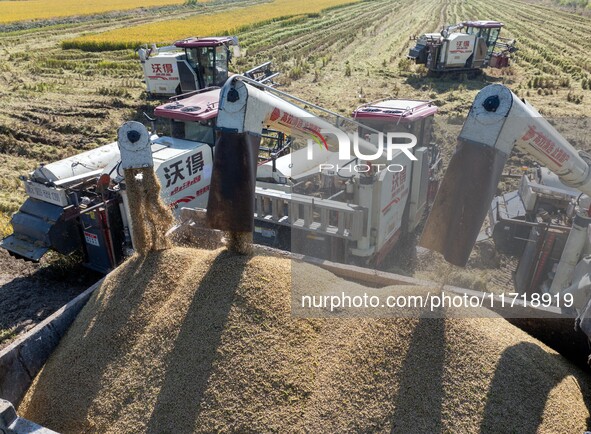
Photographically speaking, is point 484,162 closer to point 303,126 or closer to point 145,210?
point 303,126

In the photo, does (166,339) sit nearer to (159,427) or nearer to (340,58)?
(159,427)

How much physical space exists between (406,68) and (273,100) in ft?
65.5

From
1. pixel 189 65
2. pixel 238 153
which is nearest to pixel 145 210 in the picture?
pixel 238 153

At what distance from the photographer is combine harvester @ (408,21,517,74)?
64.7 ft

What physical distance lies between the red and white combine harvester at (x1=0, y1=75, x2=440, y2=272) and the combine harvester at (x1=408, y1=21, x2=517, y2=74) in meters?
13.4

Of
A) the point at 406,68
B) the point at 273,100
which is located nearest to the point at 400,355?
the point at 273,100

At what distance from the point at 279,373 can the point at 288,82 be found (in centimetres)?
1815

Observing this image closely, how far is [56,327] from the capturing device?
416 cm

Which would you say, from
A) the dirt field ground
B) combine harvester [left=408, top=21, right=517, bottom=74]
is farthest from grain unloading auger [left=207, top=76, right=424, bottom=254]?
combine harvester [left=408, top=21, right=517, bottom=74]

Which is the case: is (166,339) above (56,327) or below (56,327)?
above

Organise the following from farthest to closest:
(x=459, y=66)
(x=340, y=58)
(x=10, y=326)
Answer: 1. (x=340, y=58)
2. (x=459, y=66)
3. (x=10, y=326)

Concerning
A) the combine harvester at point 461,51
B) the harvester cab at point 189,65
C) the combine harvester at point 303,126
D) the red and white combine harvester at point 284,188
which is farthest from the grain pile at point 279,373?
the combine harvester at point 461,51

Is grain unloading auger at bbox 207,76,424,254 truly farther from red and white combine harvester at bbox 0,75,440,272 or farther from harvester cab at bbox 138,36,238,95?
harvester cab at bbox 138,36,238,95

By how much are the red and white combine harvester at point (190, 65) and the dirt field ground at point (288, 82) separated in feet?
3.04
